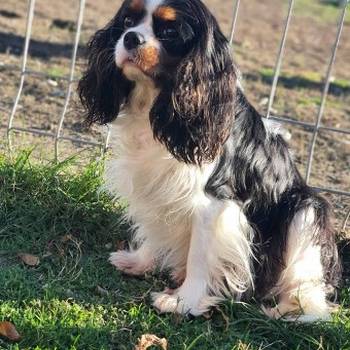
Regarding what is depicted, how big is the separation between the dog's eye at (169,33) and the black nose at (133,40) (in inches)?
3.8

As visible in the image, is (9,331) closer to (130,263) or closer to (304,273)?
(130,263)

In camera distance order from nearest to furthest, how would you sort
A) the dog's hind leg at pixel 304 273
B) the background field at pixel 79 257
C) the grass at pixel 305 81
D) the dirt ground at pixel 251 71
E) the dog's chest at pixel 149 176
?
1. the background field at pixel 79 257
2. the dog's chest at pixel 149 176
3. the dog's hind leg at pixel 304 273
4. the dirt ground at pixel 251 71
5. the grass at pixel 305 81

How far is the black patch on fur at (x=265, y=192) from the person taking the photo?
3676 millimetres

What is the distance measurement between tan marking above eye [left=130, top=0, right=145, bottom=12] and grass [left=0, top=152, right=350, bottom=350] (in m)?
1.33

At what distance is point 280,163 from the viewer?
12.5 feet

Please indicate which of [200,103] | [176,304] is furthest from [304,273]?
[200,103]

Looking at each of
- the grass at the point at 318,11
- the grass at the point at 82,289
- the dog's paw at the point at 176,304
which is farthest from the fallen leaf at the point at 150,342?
the grass at the point at 318,11

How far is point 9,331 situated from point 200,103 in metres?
1.30

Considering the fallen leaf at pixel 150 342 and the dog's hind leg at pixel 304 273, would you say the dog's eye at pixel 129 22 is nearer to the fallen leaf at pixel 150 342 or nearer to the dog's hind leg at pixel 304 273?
the dog's hind leg at pixel 304 273

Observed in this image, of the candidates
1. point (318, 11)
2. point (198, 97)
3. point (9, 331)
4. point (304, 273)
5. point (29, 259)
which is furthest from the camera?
point (318, 11)

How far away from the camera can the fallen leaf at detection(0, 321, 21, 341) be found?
324cm

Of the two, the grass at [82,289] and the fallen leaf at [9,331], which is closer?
the fallen leaf at [9,331]

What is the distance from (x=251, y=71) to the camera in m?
8.41

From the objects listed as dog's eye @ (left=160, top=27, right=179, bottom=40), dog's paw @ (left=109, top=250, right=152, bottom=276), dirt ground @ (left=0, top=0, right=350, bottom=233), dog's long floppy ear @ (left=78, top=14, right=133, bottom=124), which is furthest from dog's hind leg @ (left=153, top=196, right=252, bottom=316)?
dirt ground @ (left=0, top=0, right=350, bottom=233)
